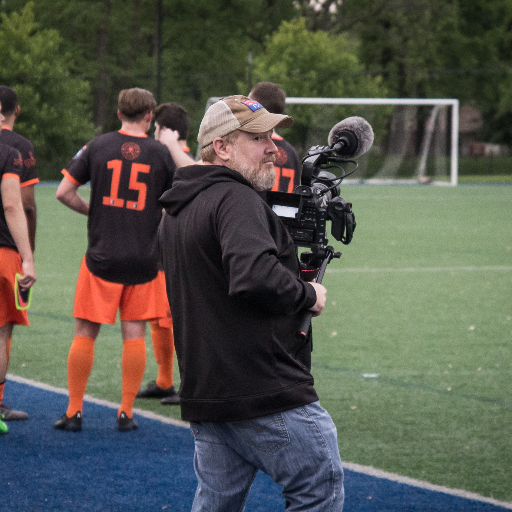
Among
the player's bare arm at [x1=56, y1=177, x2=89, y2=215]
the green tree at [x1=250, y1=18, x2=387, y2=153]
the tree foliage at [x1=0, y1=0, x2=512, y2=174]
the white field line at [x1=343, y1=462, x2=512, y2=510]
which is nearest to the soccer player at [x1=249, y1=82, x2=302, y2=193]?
the player's bare arm at [x1=56, y1=177, x2=89, y2=215]

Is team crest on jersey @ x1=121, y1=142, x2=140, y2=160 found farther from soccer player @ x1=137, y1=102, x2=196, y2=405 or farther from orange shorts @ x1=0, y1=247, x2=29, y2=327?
orange shorts @ x1=0, y1=247, x2=29, y2=327

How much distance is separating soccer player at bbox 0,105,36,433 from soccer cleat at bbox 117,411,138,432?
0.67 metres

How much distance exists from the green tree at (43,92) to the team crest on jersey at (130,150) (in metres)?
34.3

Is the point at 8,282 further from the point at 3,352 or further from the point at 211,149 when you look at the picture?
the point at 211,149

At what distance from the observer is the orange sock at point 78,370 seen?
16.9 feet

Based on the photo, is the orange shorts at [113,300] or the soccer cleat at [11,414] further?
the soccer cleat at [11,414]

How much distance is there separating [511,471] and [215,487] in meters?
2.41

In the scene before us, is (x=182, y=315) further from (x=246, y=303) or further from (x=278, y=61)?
(x=278, y=61)

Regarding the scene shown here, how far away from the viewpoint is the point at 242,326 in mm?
2533

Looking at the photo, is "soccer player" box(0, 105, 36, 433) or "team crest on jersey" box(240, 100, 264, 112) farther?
"soccer player" box(0, 105, 36, 433)

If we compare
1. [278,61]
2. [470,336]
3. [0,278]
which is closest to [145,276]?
[0,278]

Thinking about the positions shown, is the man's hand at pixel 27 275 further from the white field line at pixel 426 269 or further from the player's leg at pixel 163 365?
the white field line at pixel 426 269

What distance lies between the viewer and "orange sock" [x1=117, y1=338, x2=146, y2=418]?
5254 millimetres

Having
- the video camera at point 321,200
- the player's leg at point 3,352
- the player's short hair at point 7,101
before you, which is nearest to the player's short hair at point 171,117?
the player's short hair at point 7,101
